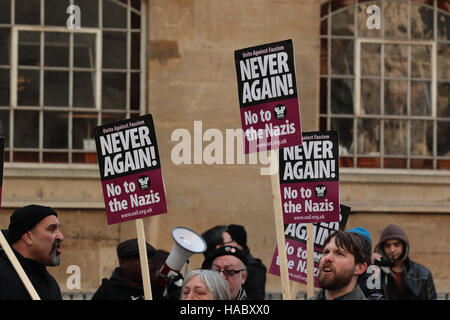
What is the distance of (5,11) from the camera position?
1530 centimetres

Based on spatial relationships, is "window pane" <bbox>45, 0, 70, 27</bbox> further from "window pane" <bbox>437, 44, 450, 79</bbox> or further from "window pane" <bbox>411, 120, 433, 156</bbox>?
"window pane" <bbox>437, 44, 450, 79</bbox>

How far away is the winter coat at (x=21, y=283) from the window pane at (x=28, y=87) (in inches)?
323

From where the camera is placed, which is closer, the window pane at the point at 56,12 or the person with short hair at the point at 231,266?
the person with short hair at the point at 231,266

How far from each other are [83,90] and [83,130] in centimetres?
55

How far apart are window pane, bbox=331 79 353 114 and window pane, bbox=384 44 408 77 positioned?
61 centimetres

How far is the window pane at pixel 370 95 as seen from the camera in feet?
52.6

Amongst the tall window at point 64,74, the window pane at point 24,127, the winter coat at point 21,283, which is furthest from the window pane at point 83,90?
the winter coat at point 21,283

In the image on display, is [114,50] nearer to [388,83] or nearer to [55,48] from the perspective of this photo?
[55,48]

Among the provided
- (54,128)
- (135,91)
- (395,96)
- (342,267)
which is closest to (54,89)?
(54,128)

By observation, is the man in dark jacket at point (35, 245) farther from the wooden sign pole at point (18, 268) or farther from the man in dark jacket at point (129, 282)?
the man in dark jacket at point (129, 282)

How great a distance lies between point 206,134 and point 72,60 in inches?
85.3

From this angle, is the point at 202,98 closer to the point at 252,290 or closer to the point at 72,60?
the point at 72,60

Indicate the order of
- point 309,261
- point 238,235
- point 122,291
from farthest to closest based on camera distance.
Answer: point 238,235 → point 122,291 → point 309,261
